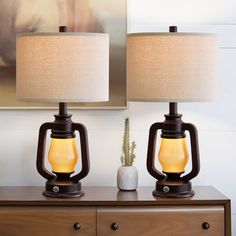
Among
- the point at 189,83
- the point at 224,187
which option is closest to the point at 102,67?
the point at 189,83

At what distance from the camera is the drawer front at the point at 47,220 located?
1.86m

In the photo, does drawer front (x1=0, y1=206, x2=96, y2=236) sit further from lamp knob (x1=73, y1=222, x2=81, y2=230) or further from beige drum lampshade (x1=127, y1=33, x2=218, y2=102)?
beige drum lampshade (x1=127, y1=33, x2=218, y2=102)

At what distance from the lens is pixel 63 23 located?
2.18m

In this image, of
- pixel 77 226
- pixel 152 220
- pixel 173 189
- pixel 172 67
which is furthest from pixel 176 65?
pixel 77 226

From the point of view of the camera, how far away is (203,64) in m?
1.82

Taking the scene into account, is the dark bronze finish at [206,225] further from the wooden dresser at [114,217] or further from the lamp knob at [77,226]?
the lamp knob at [77,226]

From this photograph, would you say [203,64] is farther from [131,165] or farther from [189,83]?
[131,165]

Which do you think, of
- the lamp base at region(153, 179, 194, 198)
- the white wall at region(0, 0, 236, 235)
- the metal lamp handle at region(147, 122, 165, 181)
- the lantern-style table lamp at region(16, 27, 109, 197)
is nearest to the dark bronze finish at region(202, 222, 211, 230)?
the lamp base at region(153, 179, 194, 198)

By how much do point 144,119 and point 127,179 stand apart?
33 cm

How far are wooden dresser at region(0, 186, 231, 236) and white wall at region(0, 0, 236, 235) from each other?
0.36 m

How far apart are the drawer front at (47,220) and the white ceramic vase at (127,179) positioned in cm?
21

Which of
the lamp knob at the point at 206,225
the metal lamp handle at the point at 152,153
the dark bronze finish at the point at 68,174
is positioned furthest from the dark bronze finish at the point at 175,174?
the dark bronze finish at the point at 68,174

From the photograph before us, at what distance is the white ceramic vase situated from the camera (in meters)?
2.03

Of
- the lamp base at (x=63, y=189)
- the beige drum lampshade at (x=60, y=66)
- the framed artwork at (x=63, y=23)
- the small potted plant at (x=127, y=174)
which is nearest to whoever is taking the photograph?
the beige drum lampshade at (x=60, y=66)
